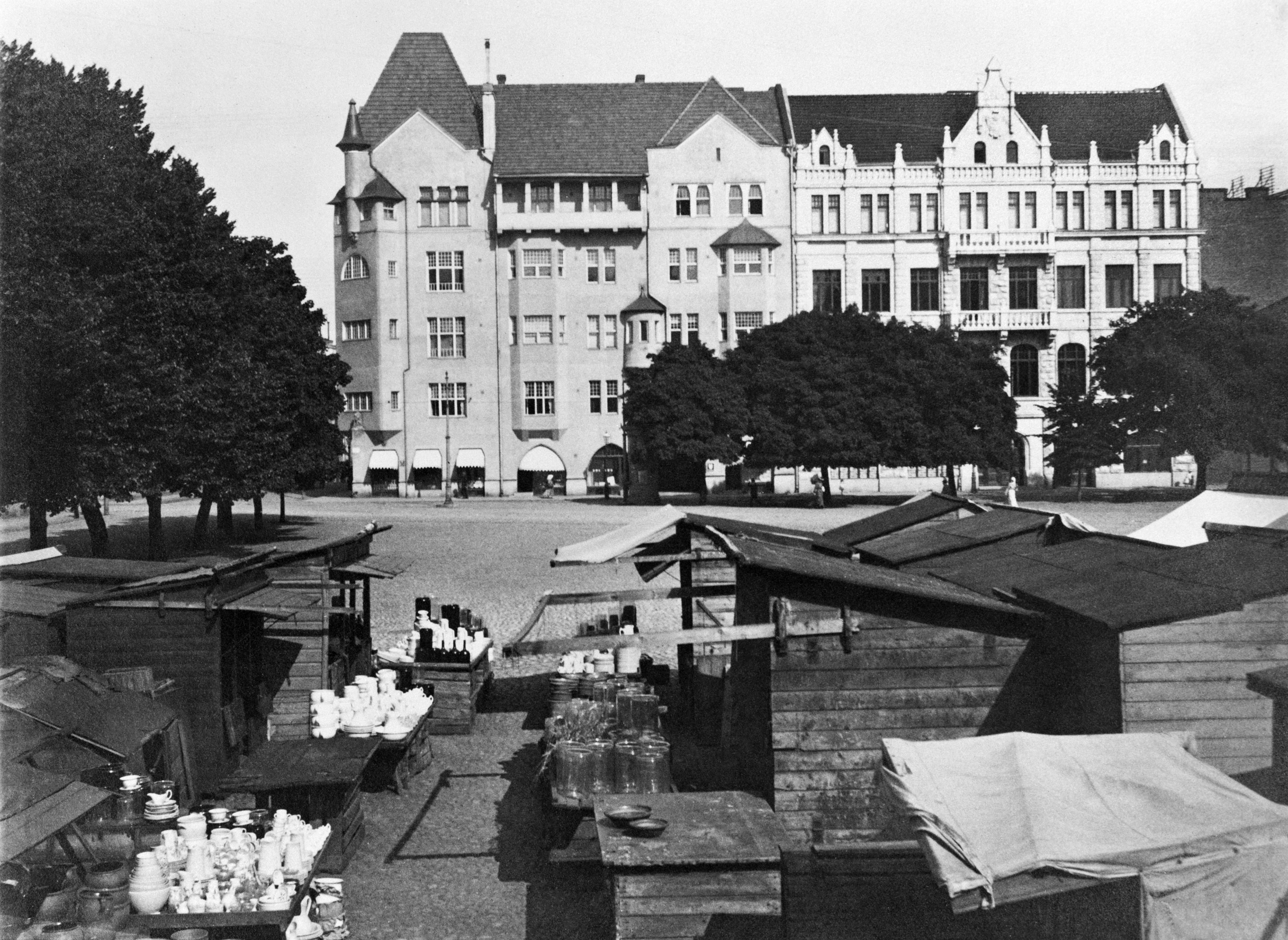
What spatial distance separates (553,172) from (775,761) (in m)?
66.4

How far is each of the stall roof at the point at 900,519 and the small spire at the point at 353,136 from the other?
189ft

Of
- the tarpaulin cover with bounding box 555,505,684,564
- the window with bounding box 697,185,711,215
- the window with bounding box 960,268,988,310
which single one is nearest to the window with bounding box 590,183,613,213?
the window with bounding box 697,185,711,215

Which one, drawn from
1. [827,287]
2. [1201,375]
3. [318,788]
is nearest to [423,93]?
[827,287]

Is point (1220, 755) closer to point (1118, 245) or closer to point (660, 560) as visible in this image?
point (660, 560)

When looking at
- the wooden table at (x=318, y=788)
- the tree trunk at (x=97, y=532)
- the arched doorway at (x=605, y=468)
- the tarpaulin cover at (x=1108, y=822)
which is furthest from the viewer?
the arched doorway at (x=605, y=468)

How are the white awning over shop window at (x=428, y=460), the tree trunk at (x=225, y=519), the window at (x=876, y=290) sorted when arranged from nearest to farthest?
the tree trunk at (x=225, y=519), the white awning over shop window at (x=428, y=460), the window at (x=876, y=290)

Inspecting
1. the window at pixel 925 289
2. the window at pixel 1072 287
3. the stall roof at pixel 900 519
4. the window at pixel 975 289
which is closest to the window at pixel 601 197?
the window at pixel 925 289

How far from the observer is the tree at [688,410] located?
59.7 m

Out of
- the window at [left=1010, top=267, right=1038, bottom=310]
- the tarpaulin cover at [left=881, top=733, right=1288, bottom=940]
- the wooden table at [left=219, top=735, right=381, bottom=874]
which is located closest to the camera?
the tarpaulin cover at [left=881, top=733, right=1288, bottom=940]

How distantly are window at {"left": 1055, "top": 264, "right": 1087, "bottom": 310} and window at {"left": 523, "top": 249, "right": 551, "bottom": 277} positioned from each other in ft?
91.3

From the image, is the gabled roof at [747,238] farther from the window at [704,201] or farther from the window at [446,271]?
the window at [446,271]

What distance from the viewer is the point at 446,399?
75.0m

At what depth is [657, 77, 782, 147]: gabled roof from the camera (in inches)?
2982

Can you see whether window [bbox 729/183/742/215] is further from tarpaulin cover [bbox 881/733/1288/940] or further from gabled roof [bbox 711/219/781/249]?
tarpaulin cover [bbox 881/733/1288/940]
